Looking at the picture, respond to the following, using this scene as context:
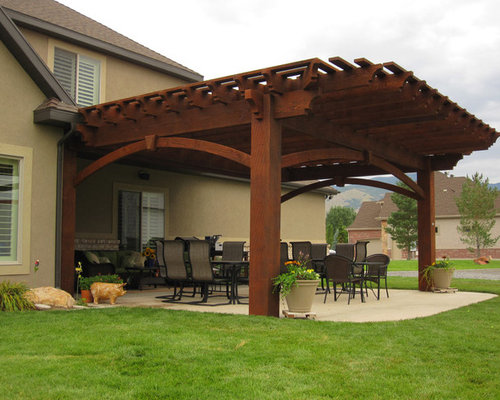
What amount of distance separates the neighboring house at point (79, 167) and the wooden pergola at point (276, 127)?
19.4 inches

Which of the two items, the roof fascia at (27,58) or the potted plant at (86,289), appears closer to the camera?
the roof fascia at (27,58)

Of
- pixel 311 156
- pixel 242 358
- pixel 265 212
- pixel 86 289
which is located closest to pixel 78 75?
pixel 86 289

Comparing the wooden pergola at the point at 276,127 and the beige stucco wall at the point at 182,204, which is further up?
the wooden pergola at the point at 276,127

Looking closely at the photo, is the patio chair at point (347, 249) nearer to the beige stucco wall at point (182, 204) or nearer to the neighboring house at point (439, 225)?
the beige stucco wall at point (182, 204)

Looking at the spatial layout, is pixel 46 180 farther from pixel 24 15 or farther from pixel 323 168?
pixel 323 168

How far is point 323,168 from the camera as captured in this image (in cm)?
1428

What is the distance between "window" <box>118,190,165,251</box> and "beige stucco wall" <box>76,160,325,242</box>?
17cm

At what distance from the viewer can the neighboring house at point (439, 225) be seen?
43062 mm

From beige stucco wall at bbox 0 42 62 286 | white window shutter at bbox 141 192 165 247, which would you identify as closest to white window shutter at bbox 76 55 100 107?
white window shutter at bbox 141 192 165 247

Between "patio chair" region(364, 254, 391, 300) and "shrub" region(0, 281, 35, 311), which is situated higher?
"patio chair" region(364, 254, 391, 300)

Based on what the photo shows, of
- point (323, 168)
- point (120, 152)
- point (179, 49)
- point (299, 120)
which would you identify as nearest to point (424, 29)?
point (323, 168)

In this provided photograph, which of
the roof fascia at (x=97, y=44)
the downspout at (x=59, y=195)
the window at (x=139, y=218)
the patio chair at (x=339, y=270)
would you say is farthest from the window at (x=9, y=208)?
the patio chair at (x=339, y=270)

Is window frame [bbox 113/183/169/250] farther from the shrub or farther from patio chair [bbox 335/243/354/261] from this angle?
patio chair [bbox 335/243/354/261]

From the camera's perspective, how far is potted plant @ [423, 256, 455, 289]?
1227 centimetres
